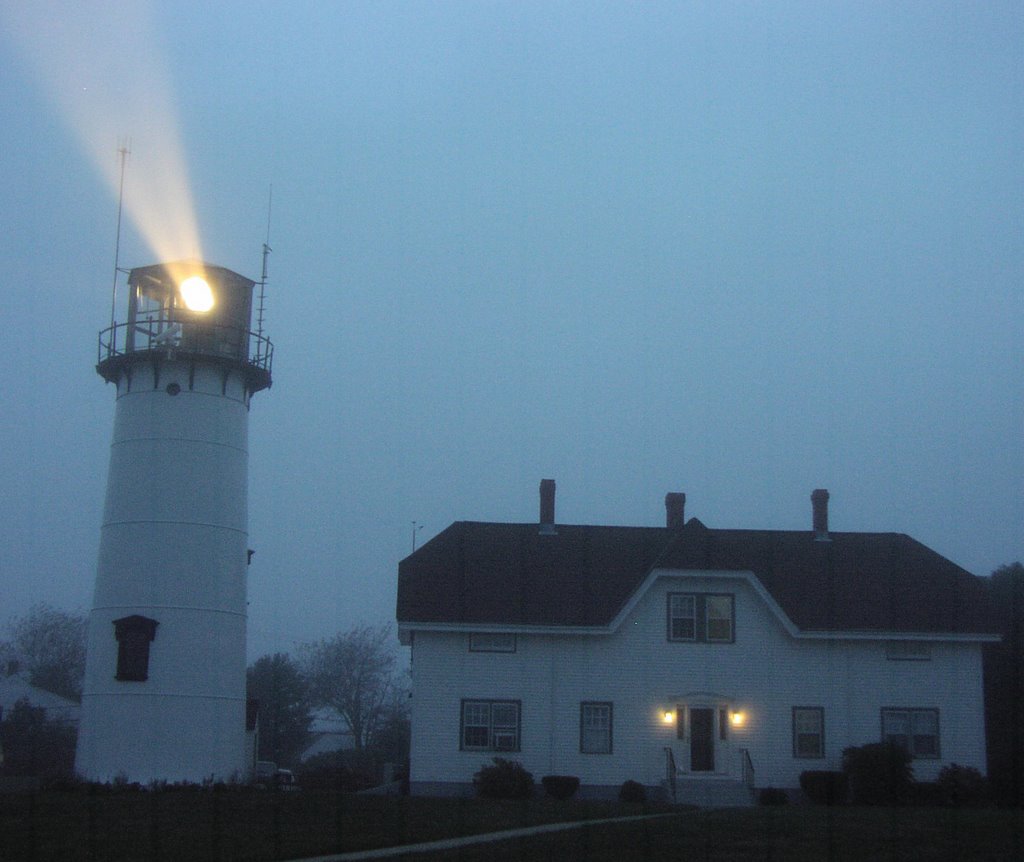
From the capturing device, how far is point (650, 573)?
32.9m

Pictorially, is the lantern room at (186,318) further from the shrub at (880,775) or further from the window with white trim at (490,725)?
the shrub at (880,775)

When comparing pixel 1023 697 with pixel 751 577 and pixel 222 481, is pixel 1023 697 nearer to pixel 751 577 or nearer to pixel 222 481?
pixel 751 577

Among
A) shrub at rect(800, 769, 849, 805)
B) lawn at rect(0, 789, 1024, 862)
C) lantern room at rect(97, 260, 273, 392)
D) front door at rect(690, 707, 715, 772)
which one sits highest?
lantern room at rect(97, 260, 273, 392)

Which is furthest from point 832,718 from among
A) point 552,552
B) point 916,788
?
point 552,552

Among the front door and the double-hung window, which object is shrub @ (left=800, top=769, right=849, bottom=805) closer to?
the front door

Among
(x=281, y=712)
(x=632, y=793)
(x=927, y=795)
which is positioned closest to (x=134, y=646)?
(x=632, y=793)

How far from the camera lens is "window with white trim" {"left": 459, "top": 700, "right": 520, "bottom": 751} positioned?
3247 centimetres

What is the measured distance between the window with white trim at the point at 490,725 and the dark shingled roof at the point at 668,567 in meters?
2.01

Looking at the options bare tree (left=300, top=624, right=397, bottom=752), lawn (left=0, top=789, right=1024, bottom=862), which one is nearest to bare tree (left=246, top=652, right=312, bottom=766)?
bare tree (left=300, top=624, right=397, bottom=752)

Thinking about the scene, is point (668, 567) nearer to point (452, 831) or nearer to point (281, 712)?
point (452, 831)

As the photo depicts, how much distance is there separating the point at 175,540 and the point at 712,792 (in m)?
13.6

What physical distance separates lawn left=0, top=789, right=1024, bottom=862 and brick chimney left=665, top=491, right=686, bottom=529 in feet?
48.3

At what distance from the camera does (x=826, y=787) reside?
3112cm

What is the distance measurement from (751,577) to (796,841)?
16300mm
